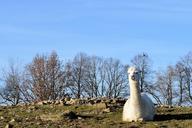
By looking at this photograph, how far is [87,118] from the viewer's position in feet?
77.5

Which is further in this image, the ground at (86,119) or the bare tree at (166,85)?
the bare tree at (166,85)

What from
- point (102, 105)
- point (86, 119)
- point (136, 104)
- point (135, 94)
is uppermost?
point (135, 94)

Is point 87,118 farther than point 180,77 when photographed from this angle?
No

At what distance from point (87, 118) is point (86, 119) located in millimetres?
376

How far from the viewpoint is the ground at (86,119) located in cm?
2153

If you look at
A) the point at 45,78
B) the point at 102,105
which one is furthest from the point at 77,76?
the point at 102,105

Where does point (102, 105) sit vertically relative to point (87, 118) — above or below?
above

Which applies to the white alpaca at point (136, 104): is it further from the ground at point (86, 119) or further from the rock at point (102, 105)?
the rock at point (102, 105)

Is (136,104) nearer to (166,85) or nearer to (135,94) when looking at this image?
(135,94)

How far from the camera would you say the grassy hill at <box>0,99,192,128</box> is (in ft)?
70.7

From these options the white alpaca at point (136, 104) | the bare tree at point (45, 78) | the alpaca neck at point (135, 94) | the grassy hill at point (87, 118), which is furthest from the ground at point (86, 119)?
the bare tree at point (45, 78)

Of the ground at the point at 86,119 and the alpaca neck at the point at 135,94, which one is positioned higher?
the alpaca neck at the point at 135,94

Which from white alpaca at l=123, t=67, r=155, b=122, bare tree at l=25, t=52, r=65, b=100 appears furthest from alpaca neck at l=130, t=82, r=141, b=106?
bare tree at l=25, t=52, r=65, b=100

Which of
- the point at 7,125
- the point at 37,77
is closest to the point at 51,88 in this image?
the point at 37,77
